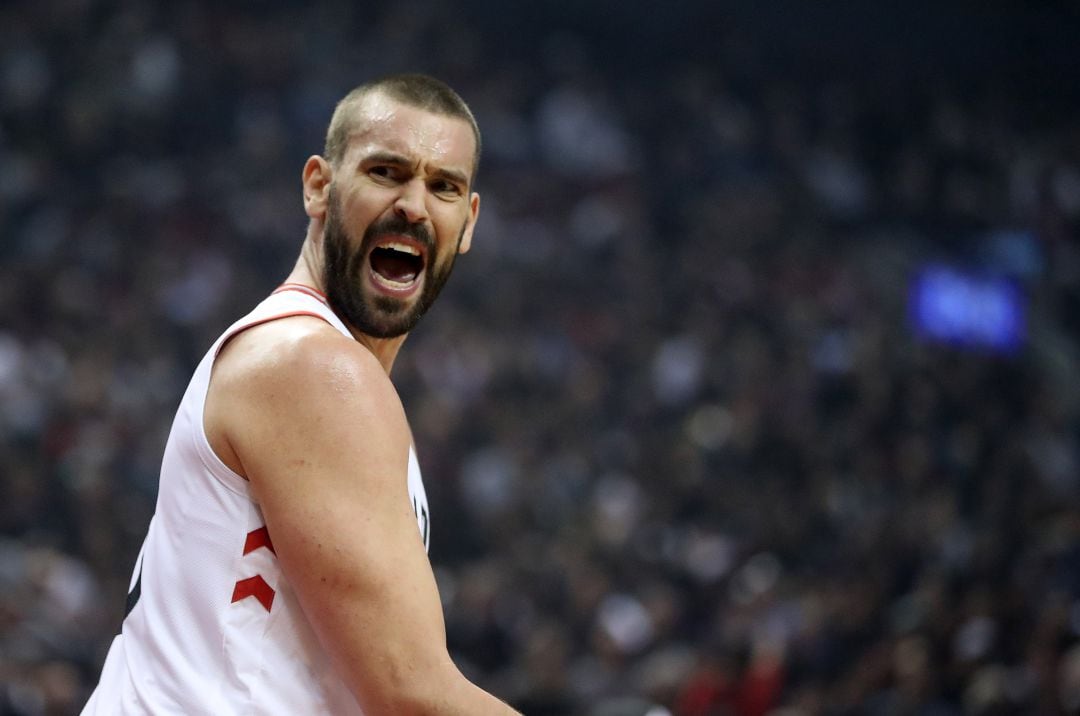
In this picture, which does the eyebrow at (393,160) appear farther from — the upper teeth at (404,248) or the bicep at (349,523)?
the bicep at (349,523)

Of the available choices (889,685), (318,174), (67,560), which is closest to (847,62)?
(889,685)

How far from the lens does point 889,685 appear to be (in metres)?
6.87

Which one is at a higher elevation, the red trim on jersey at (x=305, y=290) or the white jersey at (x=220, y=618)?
the red trim on jersey at (x=305, y=290)

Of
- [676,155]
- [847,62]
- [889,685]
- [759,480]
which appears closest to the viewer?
[889,685]

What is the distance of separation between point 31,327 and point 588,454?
3.89 m

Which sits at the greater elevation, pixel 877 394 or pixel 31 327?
pixel 31 327

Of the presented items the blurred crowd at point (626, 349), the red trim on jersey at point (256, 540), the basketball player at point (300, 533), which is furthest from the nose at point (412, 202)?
the blurred crowd at point (626, 349)

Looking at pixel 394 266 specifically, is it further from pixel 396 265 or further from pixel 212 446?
pixel 212 446

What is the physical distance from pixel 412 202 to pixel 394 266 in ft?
0.47

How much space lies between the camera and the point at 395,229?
82.6 inches

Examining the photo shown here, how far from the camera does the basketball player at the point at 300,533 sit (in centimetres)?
172

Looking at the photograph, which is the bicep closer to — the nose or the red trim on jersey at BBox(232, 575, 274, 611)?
the red trim on jersey at BBox(232, 575, 274, 611)

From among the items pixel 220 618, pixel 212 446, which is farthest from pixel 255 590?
pixel 212 446

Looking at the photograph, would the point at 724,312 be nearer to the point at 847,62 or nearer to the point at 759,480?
the point at 759,480
